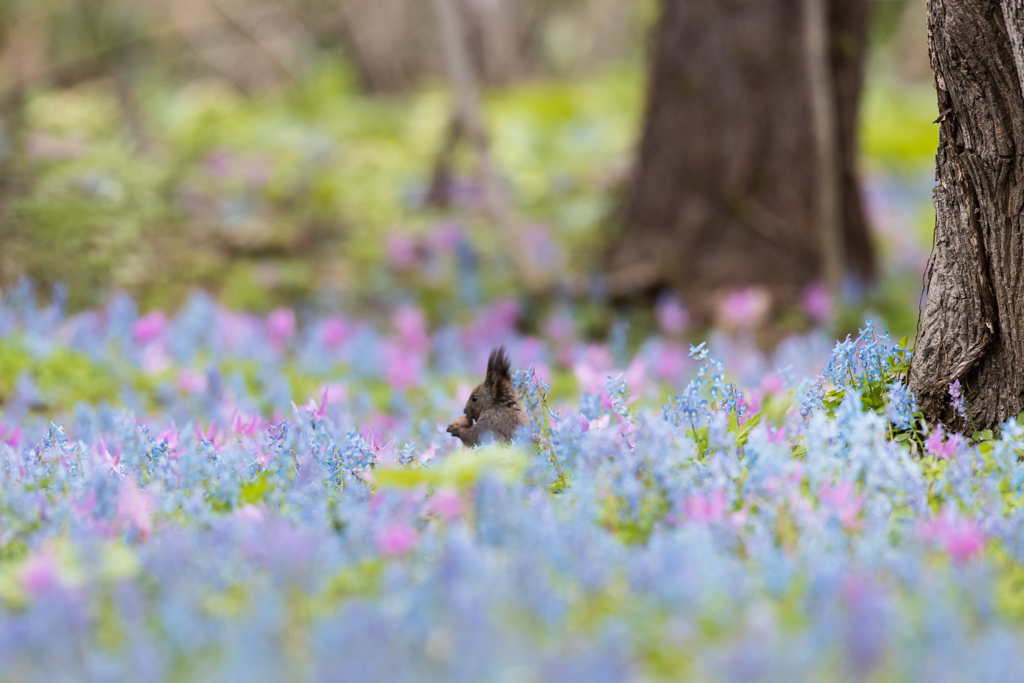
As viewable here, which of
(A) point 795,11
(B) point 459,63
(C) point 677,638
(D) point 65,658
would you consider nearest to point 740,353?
(A) point 795,11

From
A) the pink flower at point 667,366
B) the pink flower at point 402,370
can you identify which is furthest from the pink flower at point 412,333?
the pink flower at point 667,366

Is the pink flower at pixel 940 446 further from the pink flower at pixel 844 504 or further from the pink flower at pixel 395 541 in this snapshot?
Answer: the pink flower at pixel 395 541

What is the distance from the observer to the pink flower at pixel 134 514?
6.59 feet

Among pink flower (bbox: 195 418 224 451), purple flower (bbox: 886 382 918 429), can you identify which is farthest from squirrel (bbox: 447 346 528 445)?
purple flower (bbox: 886 382 918 429)

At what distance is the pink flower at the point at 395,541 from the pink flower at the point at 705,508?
547 mm

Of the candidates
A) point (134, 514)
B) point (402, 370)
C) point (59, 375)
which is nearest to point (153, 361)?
point (59, 375)

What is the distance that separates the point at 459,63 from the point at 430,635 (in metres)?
5.17

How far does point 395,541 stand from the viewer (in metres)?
1.79

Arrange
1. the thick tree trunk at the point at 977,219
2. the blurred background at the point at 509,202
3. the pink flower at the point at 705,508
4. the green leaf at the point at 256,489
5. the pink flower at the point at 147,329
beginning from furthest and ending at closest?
the blurred background at the point at 509,202
the pink flower at the point at 147,329
the thick tree trunk at the point at 977,219
the green leaf at the point at 256,489
the pink flower at the point at 705,508

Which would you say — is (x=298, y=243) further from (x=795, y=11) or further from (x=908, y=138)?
(x=908, y=138)

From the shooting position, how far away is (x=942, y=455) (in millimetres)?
2283

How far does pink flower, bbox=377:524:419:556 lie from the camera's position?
1.79 m

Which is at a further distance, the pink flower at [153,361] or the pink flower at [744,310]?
the pink flower at [744,310]

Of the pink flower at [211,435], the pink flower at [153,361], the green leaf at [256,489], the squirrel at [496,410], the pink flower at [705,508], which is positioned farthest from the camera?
the pink flower at [153,361]
